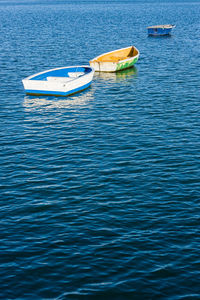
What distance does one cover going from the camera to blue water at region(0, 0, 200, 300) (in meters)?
13.1

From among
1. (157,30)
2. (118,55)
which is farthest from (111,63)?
(157,30)

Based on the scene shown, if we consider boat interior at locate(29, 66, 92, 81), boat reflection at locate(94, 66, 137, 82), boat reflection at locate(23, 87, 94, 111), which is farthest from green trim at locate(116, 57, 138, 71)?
boat reflection at locate(23, 87, 94, 111)

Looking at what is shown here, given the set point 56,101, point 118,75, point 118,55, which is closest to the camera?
point 56,101

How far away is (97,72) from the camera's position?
1831 inches

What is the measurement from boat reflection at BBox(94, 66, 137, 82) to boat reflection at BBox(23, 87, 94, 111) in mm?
7520

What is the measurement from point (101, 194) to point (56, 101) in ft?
58.2

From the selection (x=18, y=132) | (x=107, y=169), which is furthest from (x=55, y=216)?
(x=18, y=132)

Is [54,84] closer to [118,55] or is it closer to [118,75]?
[118,75]

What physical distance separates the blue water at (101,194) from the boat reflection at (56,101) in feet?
0.29

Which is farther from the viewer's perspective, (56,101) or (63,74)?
(63,74)

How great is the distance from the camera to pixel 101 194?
18500mm

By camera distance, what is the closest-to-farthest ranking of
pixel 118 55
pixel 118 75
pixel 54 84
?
pixel 54 84 < pixel 118 75 < pixel 118 55

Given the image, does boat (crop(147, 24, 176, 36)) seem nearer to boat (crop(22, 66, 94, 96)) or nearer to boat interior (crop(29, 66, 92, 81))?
boat interior (crop(29, 66, 92, 81))

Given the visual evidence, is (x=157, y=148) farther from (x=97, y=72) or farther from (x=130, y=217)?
(x=97, y=72)
